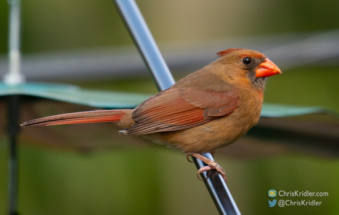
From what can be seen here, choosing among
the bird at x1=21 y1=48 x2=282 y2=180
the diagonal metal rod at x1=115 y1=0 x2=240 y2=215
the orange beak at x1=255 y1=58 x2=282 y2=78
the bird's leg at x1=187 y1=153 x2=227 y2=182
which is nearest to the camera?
the diagonal metal rod at x1=115 y1=0 x2=240 y2=215

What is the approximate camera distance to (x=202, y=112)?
9.26 ft

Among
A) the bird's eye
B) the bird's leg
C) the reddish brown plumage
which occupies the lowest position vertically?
the bird's leg

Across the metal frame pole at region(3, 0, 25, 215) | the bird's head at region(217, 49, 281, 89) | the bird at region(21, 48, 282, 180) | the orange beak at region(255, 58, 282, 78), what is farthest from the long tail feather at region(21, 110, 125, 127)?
the orange beak at region(255, 58, 282, 78)

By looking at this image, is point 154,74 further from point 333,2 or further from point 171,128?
point 333,2

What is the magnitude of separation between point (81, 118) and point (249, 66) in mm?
1146

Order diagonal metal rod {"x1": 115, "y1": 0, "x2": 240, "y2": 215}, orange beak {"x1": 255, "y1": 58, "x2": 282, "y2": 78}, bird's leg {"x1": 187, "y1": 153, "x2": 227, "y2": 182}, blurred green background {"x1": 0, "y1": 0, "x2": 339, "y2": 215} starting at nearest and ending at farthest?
1. diagonal metal rod {"x1": 115, "y1": 0, "x2": 240, "y2": 215}
2. bird's leg {"x1": 187, "y1": 153, "x2": 227, "y2": 182}
3. orange beak {"x1": 255, "y1": 58, "x2": 282, "y2": 78}
4. blurred green background {"x1": 0, "y1": 0, "x2": 339, "y2": 215}

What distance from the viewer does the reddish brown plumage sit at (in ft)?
8.80

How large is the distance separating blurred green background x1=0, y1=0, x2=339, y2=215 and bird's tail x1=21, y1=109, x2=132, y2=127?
7.01 feet

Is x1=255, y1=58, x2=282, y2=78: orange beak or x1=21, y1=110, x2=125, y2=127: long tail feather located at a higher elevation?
x1=21, y1=110, x2=125, y2=127: long tail feather

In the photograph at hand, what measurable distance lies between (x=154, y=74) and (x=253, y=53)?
0.92 metres

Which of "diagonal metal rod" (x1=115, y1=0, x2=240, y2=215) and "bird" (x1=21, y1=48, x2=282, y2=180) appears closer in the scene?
"diagonal metal rod" (x1=115, y1=0, x2=240, y2=215)

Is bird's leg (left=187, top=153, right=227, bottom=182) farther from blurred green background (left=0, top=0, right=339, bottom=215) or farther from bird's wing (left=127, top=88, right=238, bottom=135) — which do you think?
blurred green background (left=0, top=0, right=339, bottom=215)

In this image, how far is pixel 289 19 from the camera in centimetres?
690

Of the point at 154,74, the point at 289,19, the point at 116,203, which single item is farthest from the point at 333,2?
the point at 154,74
